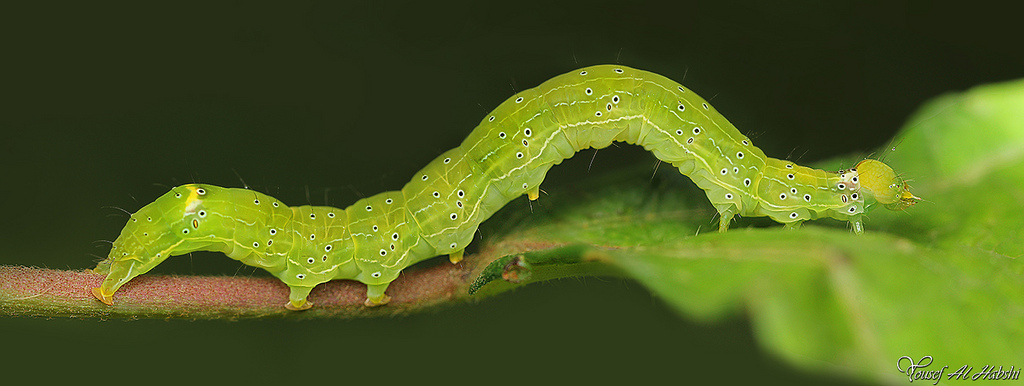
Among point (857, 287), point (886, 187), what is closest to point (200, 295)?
point (857, 287)

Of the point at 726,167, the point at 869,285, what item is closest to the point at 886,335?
the point at 869,285

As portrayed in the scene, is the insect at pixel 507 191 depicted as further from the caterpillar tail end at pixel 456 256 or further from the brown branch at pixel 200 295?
the brown branch at pixel 200 295

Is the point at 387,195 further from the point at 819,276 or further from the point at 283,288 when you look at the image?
the point at 819,276

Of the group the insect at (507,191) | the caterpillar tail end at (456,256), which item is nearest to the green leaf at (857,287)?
the caterpillar tail end at (456,256)

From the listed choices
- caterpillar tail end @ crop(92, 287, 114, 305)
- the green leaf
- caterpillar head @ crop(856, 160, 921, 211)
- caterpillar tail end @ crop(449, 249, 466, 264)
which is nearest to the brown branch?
caterpillar tail end @ crop(92, 287, 114, 305)

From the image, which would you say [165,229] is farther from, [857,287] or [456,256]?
[857,287]

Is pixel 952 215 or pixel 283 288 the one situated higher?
pixel 952 215
